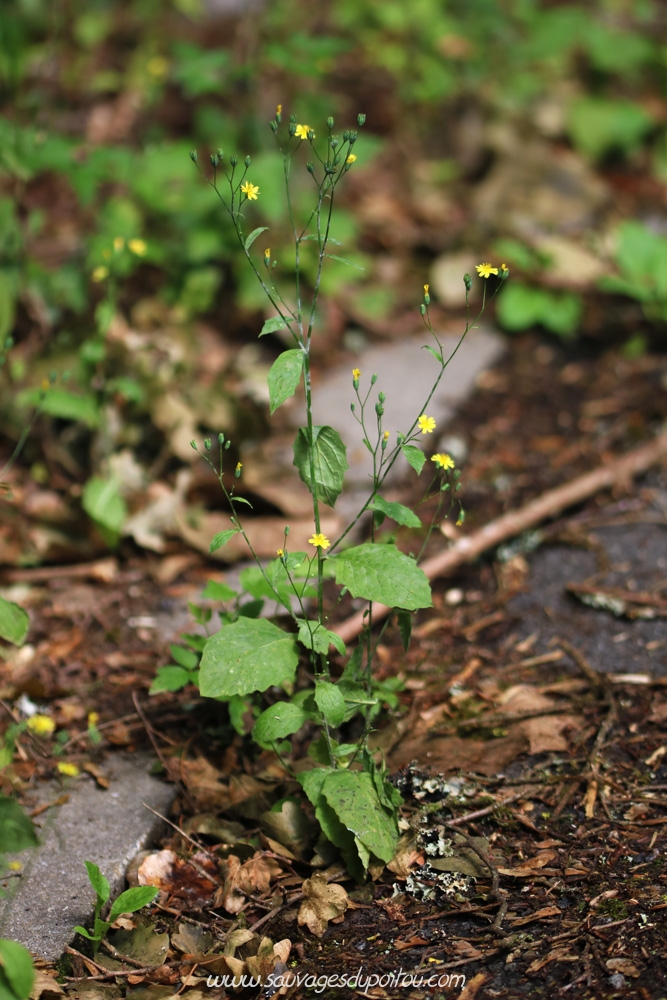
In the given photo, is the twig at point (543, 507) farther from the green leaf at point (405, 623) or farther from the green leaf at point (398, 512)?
the green leaf at point (398, 512)

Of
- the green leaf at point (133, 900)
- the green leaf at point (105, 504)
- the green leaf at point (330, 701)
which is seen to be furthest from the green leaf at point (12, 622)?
the green leaf at point (105, 504)

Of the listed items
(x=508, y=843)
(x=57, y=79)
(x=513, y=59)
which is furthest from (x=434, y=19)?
(x=508, y=843)

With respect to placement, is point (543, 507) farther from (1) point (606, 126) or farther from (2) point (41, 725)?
(1) point (606, 126)

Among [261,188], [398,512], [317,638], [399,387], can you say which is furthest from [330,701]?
[261,188]

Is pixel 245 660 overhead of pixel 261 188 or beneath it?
beneath

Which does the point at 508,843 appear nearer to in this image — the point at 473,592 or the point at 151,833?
the point at 151,833

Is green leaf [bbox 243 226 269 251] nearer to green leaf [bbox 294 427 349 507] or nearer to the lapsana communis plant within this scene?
the lapsana communis plant

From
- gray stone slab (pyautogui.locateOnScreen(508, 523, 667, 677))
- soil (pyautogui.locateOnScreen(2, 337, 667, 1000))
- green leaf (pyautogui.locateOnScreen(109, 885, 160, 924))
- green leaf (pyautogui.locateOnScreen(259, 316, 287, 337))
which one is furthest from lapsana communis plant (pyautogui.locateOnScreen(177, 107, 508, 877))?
gray stone slab (pyautogui.locateOnScreen(508, 523, 667, 677))
